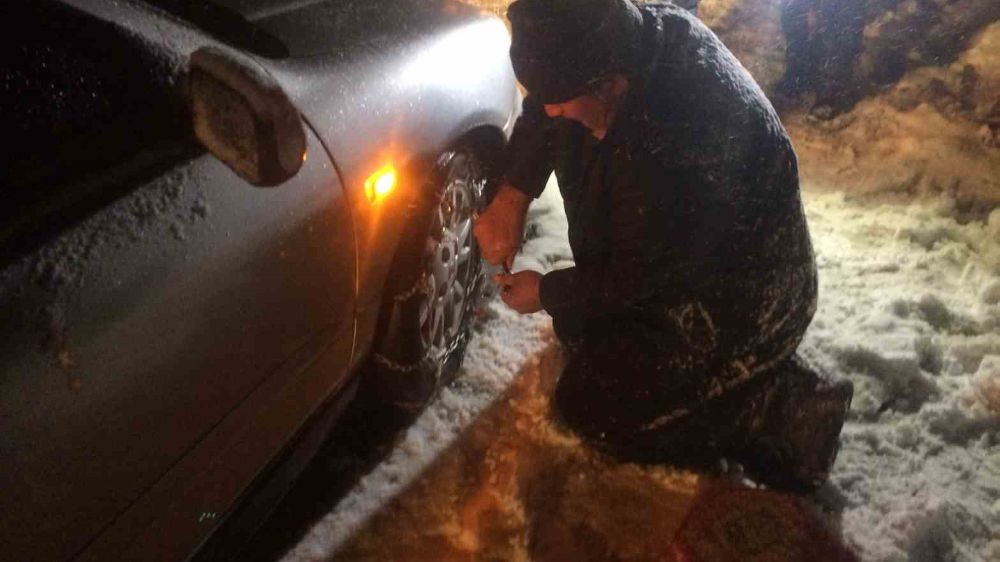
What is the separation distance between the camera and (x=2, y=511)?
40.9 inches

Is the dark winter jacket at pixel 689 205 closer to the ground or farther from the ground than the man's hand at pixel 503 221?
farther from the ground

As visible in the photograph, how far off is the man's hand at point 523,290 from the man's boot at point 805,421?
84 centimetres

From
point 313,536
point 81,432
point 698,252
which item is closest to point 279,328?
point 81,432

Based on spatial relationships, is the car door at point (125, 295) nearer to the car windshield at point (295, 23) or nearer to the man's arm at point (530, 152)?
the car windshield at point (295, 23)

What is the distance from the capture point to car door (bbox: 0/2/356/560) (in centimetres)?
109

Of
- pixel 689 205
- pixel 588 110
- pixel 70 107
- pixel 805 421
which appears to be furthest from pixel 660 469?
pixel 70 107

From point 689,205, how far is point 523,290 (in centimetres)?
62

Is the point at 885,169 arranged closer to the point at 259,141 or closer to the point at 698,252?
the point at 698,252

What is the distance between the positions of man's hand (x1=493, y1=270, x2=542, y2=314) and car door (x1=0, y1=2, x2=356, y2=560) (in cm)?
78

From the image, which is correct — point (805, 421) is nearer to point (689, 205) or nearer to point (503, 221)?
point (689, 205)

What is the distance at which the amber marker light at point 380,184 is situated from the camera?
179 cm

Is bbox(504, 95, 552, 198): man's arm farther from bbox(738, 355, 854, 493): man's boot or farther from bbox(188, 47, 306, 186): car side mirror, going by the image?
bbox(188, 47, 306, 186): car side mirror

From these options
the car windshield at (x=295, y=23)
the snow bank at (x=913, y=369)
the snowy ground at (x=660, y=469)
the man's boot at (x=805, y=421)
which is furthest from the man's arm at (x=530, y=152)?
the snow bank at (x=913, y=369)

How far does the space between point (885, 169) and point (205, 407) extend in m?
4.00
